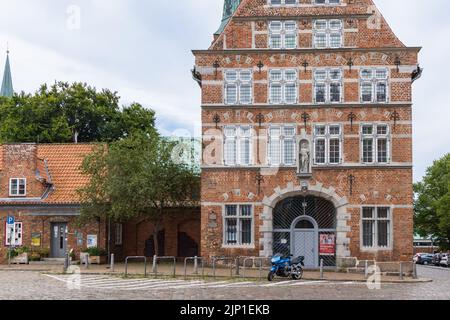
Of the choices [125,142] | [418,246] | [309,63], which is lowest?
[418,246]

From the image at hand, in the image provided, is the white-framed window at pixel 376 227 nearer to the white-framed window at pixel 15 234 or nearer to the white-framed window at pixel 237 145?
the white-framed window at pixel 237 145

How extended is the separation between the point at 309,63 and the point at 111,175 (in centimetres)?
1114

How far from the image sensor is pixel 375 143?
36.5 metres

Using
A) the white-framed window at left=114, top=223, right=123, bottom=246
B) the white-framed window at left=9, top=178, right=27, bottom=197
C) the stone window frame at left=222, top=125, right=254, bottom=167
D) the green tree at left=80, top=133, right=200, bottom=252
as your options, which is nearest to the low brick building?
the white-framed window at left=9, top=178, right=27, bottom=197

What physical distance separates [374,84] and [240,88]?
625 centimetres

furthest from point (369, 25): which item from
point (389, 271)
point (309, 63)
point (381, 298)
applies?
point (381, 298)

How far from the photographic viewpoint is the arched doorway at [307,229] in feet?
122

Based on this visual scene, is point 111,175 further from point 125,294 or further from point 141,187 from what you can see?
point 125,294

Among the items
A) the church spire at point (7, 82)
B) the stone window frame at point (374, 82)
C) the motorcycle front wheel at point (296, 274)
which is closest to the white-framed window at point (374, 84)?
the stone window frame at point (374, 82)

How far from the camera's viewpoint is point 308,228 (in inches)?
1469

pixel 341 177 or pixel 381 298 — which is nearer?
pixel 381 298

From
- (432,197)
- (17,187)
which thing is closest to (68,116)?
(17,187)

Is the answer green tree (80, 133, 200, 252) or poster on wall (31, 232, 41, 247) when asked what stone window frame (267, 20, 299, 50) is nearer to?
green tree (80, 133, 200, 252)

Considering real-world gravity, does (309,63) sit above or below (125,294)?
above
